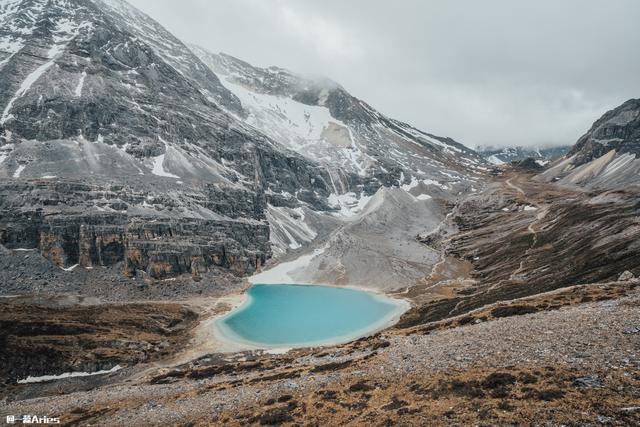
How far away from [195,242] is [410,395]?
127m

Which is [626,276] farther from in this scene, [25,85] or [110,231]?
[25,85]

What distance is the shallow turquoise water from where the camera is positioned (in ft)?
266

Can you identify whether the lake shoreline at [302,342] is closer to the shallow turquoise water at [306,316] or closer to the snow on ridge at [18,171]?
the shallow turquoise water at [306,316]

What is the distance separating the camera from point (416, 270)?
137 metres

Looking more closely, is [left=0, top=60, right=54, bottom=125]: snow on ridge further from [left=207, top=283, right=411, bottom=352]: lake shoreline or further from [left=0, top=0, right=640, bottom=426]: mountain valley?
[left=207, top=283, right=411, bottom=352]: lake shoreline

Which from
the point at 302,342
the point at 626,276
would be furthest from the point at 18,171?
the point at 626,276

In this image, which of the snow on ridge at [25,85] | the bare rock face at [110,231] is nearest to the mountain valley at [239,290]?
the bare rock face at [110,231]

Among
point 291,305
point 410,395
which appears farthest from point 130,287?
point 410,395

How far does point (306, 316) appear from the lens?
3920 inches

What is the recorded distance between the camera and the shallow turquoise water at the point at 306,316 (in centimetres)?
8106

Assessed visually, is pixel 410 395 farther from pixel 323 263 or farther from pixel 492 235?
pixel 492 235

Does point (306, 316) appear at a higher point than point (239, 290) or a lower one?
lower

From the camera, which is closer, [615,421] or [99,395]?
[615,421]

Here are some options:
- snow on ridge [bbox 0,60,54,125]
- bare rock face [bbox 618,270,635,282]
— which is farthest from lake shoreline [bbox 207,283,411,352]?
snow on ridge [bbox 0,60,54,125]
